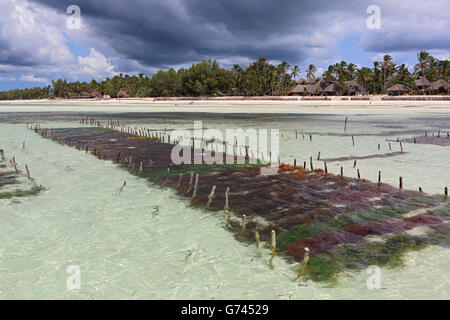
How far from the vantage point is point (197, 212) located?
11992 millimetres

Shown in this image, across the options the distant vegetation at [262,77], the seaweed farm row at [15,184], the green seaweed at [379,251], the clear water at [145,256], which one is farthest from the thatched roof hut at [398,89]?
the seaweed farm row at [15,184]

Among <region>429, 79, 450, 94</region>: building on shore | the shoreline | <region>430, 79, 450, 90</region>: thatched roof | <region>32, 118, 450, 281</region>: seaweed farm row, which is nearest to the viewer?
<region>32, 118, 450, 281</region>: seaweed farm row

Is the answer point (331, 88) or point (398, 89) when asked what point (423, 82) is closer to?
point (398, 89)

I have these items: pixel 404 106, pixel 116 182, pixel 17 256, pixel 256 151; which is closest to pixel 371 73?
pixel 404 106

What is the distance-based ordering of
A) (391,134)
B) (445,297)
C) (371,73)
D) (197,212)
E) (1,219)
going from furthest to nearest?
(371,73)
(391,134)
(197,212)
(1,219)
(445,297)

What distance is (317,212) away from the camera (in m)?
11.7

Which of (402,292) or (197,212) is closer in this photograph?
(402,292)

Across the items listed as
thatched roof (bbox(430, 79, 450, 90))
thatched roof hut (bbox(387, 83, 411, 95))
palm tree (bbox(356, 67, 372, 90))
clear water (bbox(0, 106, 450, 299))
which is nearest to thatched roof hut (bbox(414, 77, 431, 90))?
thatched roof (bbox(430, 79, 450, 90))

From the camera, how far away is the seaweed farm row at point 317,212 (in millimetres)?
8641

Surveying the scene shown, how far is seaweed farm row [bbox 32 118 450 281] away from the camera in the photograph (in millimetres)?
8641

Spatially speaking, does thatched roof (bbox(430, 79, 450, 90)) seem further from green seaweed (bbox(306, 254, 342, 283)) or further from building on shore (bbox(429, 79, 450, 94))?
green seaweed (bbox(306, 254, 342, 283))

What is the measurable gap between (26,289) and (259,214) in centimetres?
743

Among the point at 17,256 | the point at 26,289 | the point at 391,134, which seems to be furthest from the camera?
the point at 391,134
